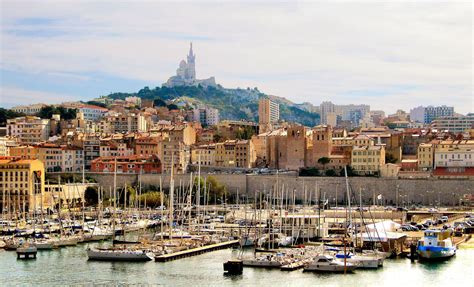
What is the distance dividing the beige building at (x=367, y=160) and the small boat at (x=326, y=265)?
24.9 metres

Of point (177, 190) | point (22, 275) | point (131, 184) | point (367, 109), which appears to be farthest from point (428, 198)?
point (367, 109)

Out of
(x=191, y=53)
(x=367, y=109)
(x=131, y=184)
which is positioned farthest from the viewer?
(x=191, y=53)

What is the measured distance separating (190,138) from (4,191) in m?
18.5

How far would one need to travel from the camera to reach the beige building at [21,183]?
4475cm

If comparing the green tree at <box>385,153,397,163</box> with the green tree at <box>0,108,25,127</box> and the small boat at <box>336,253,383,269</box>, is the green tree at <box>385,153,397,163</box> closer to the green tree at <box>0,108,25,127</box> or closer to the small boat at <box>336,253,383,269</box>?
the small boat at <box>336,253,383,269</box>

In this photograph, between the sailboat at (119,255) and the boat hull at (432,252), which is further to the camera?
the sailboat at (119,255)

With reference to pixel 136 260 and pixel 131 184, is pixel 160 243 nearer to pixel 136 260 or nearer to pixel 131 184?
pixel 136 260

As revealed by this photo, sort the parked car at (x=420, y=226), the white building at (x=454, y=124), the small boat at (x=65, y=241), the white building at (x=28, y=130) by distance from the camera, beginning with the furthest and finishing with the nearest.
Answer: the white building at (x=454, y=124), the white building at (x=28, y=130), the parked car at (x=420, y=226), the small boat at (x=65, y=241)

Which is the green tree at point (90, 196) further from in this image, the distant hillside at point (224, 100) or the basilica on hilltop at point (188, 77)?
the basilica on hilltop at point (188, 77)

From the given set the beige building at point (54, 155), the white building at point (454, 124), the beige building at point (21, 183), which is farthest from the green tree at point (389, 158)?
the white building at point (454, 124)

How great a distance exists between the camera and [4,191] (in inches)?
1775

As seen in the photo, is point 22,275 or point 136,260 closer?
point 22,275

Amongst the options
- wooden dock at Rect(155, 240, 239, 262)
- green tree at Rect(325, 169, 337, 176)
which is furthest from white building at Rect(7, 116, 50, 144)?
wooden dock at Rect(155, 240, 239, 262)

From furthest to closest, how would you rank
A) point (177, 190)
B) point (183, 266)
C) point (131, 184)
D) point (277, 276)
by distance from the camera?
point (131, 184) < point (177, 190) < point (183, 266) < point (277, 276)
